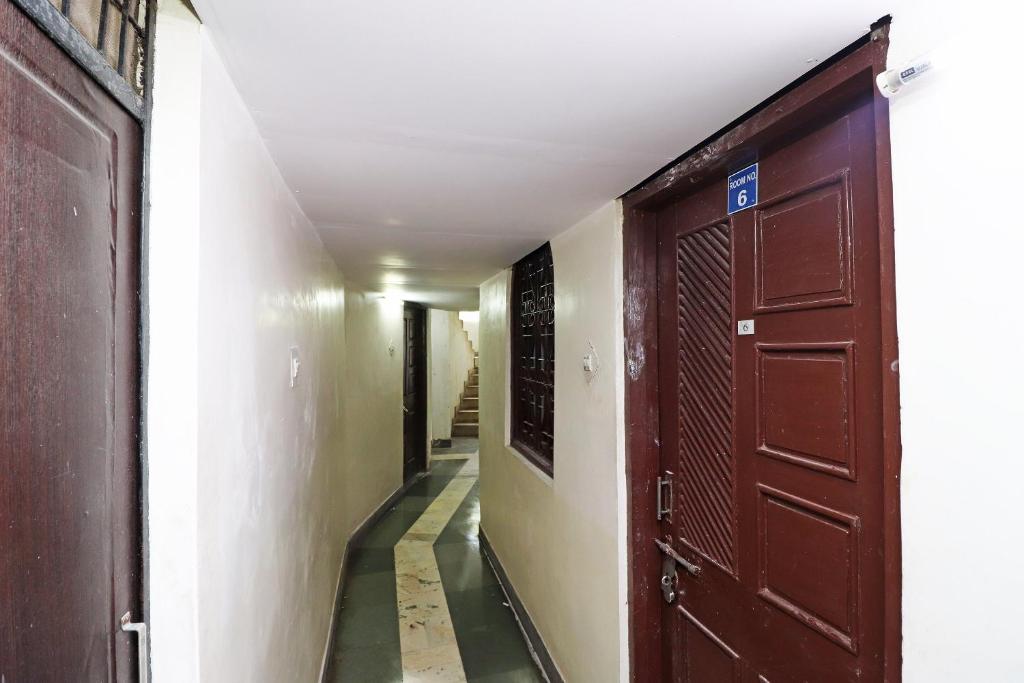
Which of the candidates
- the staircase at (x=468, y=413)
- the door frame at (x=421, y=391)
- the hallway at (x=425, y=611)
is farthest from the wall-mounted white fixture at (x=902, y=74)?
the staircase at (x=468, y=413)

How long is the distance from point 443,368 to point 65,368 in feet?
24.3

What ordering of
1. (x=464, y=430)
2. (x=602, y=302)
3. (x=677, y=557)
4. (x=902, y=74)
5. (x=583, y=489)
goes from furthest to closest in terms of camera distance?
(x=464, y=430) < (x=583, y=489) < (x=602, y=302) < (x=677, y=557) < (x=902, y=74)

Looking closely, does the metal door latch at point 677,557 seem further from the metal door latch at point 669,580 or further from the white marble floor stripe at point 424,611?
the white marble floor stripe at point 424,611

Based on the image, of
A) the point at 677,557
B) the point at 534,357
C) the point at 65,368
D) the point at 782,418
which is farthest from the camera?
the point at 534,357

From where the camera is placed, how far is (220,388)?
0.90 m

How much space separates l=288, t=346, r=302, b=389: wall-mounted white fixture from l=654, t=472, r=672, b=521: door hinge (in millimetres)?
1347

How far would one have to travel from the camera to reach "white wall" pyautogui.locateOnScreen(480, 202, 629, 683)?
1.68m

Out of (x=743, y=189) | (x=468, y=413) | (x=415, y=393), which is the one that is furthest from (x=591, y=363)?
(x=468, y=413)

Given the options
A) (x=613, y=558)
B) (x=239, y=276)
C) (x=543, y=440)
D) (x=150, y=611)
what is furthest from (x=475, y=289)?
(x=150, y=611)

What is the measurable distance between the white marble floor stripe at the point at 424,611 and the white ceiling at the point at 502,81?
94.4 inches

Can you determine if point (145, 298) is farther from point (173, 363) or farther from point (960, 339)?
point (960, 339)

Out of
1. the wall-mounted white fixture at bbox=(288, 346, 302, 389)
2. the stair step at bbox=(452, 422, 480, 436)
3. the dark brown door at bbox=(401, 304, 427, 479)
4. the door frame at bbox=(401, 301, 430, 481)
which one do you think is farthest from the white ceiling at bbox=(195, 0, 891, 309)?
the stair step at bbox=(452, 422, 480, 436)

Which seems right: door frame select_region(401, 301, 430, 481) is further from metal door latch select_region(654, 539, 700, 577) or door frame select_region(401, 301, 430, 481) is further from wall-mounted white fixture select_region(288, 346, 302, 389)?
metal door latch select_region(654, 539, 700, 577)

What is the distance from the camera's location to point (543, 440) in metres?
2.75
